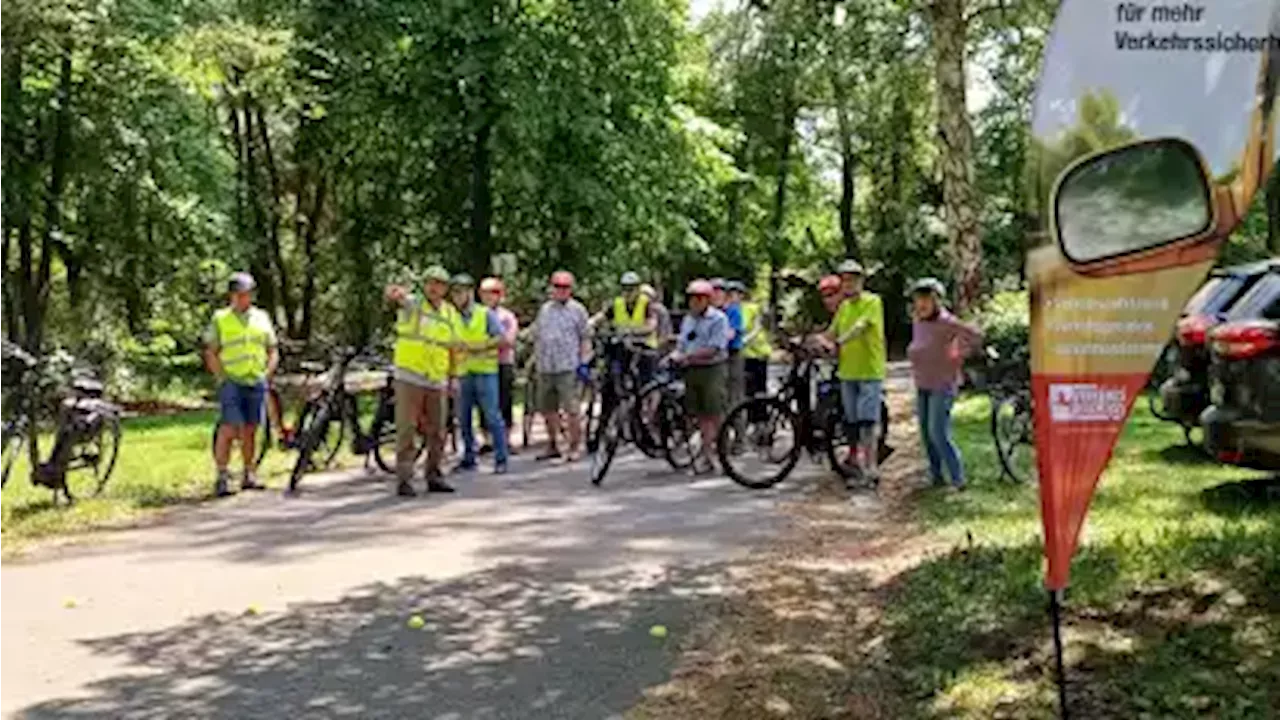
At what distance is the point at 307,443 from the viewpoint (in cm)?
1326

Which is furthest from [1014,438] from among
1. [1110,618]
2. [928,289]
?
[1110,618]

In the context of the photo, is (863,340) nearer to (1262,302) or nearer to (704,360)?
(704,360)

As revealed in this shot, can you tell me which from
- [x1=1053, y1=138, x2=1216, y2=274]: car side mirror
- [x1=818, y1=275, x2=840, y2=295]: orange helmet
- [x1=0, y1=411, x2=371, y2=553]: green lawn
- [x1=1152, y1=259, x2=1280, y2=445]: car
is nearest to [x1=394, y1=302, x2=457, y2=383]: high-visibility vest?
[x1=0, y1=411, x2=371, y2=553]: green lawn

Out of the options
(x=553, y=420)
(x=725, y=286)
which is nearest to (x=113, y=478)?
(x=553, y=420)

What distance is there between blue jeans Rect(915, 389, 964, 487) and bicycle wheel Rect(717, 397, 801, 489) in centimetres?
123

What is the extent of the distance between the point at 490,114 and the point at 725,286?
1155 centimetres

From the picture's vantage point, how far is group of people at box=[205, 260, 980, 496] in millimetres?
11836

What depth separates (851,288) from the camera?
1199cm

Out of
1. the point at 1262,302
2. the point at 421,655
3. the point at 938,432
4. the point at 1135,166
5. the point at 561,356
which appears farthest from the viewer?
the point at 561,356

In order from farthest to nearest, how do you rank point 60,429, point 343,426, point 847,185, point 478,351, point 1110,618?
point 847,185 → point 343,426 → point 478,351 → point 60,429 → point 1110,618

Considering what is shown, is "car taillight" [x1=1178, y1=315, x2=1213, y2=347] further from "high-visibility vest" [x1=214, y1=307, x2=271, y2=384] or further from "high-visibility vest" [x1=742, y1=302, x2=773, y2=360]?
"high-visibility vest" [x1=214, y1=307, x2=271, y2=384]

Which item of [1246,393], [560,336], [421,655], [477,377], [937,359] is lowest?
[421,655]

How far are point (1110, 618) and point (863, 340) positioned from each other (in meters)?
5.37

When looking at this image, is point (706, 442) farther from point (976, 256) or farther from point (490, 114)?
point (490, 114)
